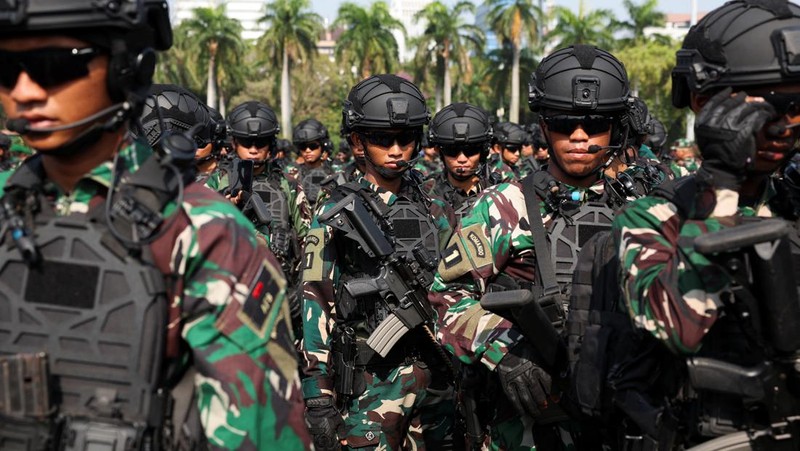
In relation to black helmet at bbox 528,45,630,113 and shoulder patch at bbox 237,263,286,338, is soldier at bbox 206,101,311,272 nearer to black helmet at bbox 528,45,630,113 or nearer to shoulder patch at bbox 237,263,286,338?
black helmet at bbox 528,45,630,113

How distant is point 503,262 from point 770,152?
1.57 metres

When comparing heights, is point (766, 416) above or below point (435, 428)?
above

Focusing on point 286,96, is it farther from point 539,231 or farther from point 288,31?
point 539,231

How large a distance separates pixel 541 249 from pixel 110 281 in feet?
7.59

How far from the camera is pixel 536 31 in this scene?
5716 cm

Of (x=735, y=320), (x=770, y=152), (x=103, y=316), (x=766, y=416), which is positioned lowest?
(x=766, y=416)

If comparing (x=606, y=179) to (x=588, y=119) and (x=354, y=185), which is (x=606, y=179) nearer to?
(x=588, y=119)

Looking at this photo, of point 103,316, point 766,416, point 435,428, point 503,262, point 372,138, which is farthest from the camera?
point 372,138

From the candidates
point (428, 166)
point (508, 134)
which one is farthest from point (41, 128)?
point (428, 166)

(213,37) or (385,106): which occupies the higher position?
(213,37)

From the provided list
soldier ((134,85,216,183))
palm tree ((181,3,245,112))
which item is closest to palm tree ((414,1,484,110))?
palm tree ((181,3,245,112))

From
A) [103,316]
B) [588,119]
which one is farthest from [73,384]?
[588,119]

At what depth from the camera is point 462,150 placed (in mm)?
9180

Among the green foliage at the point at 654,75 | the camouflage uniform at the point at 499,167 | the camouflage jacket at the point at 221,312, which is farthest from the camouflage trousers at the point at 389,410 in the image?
the green foliage at the point at 654,75
